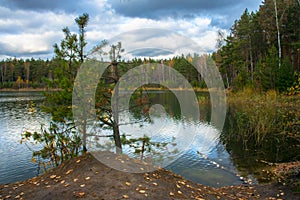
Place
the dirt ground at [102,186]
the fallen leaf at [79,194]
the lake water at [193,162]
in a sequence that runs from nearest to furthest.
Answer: the fallen leaf at [79,194], the dirt ground at [102,186], the lake water at [193,162]


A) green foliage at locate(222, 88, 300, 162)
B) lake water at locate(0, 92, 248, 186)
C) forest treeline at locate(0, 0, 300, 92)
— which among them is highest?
forest treeline at locate(0, 0, 300, 92)

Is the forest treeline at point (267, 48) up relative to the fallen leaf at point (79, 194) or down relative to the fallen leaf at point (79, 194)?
up

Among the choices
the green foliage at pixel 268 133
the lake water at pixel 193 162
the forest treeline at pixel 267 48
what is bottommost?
the lake water at pixel 193 162

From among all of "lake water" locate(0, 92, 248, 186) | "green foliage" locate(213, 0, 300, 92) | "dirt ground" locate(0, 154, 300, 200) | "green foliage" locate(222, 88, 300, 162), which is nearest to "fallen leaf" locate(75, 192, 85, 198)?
"dirt ground" locate(0, 154, 300, 200)

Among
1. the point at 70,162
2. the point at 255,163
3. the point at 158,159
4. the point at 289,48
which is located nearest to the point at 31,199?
the point at 70,162

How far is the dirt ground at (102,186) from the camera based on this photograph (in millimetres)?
3988

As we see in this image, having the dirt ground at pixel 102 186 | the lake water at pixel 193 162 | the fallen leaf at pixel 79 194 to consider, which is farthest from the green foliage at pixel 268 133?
the fallen leaf at pixel 79 194

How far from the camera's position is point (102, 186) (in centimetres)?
412

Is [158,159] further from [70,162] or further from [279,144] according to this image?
[279,144]

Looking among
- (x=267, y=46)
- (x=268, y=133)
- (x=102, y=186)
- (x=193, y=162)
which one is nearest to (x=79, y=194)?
(x=102, y=186)

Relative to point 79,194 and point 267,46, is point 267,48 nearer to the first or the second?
point 267,46

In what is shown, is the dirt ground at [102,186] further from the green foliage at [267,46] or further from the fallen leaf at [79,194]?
the green foliage at [267,46]

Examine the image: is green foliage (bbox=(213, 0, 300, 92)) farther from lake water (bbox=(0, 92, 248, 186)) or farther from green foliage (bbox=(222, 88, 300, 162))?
lake water (bbox=(0, 92, 248, 186))

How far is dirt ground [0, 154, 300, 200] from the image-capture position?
3988 millimetres
